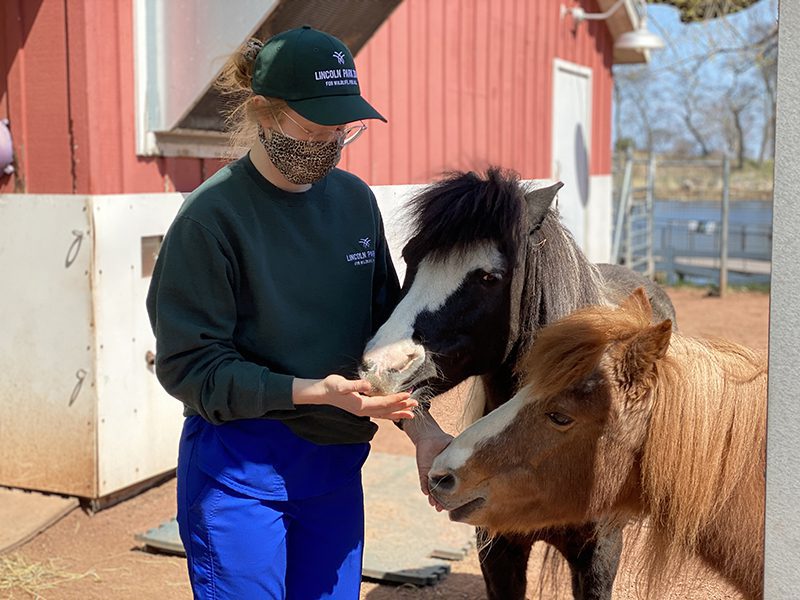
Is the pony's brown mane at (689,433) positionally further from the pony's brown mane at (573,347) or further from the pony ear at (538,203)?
the pony ear at (538,203)

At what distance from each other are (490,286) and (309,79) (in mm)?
882

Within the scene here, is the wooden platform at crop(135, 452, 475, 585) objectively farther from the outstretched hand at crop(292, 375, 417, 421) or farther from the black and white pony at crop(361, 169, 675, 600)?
the outstretched hand at crop(292, 375, 417, 421)

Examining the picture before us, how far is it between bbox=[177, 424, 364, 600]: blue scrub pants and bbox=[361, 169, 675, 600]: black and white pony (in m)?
0.43

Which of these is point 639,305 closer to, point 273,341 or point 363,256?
point 363,256

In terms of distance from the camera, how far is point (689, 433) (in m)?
1.97

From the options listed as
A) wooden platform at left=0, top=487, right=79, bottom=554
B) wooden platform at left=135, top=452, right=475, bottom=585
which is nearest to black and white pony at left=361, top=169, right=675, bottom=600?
wooden platform at left=135, top=452, right=475, bottom=585

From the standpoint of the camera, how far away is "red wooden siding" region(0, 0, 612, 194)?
4.52 metres

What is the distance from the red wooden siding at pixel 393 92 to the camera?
4.52 m

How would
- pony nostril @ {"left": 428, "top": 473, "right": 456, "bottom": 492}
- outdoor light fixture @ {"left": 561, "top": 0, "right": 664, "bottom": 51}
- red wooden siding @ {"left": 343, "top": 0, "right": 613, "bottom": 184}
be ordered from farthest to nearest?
outdoor light fixture @ {"left": 561, "top": 0, "right": 664, "bottom": 51} → red wooden siding @ {"left": 343, "top": 0, "right": 613, "bottom": 184} → pony nostril @ {"left": 428, "top": 473, "right": 456, "bottom": 492}

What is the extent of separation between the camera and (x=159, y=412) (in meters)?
4.93

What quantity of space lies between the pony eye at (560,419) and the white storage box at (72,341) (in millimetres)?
3065

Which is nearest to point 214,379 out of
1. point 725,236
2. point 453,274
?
point 453,274

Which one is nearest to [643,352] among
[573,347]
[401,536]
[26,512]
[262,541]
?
[573,347]

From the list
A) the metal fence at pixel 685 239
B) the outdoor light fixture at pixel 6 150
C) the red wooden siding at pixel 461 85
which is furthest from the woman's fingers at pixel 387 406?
the metal fence at pixel 685 239
